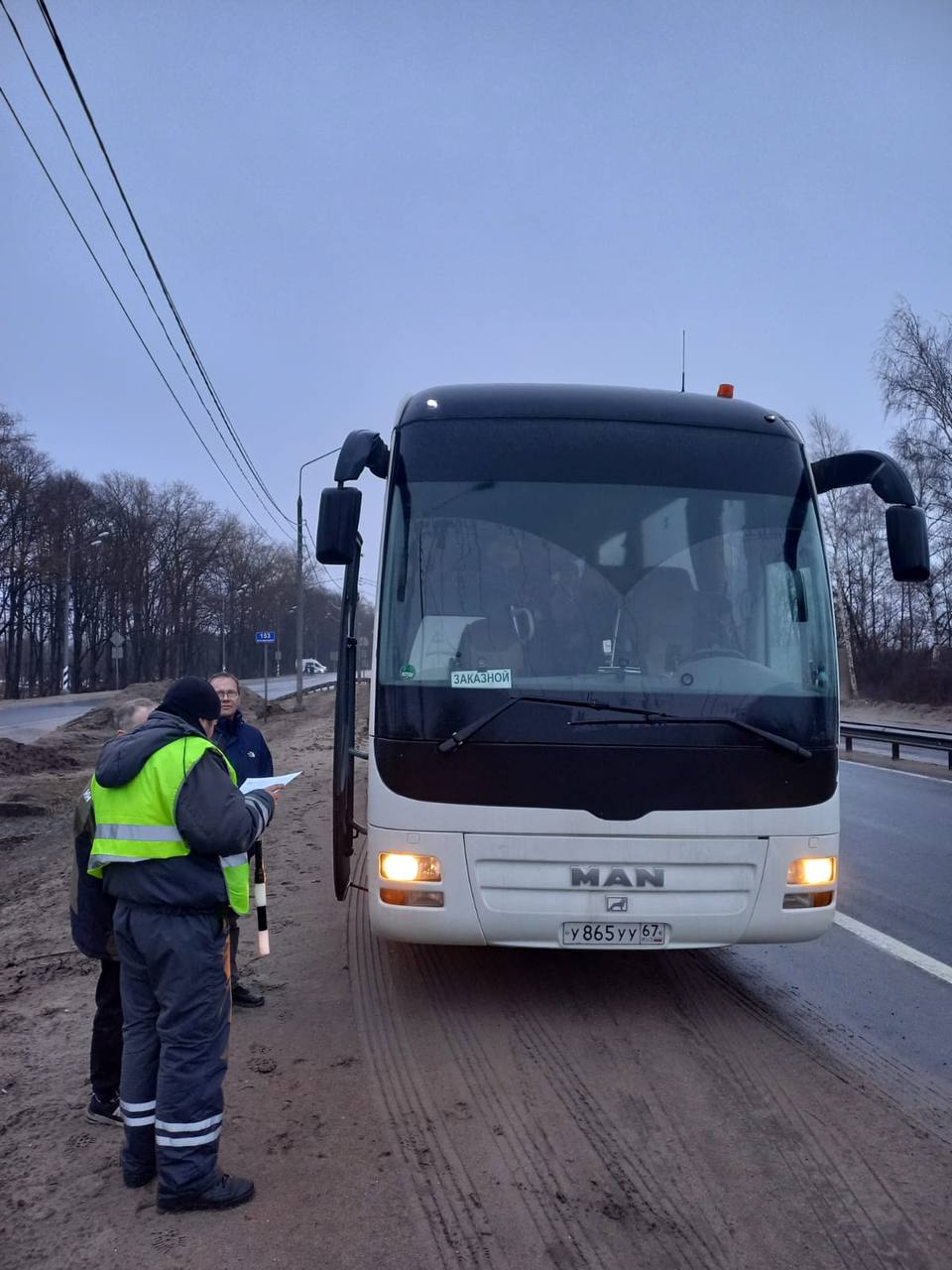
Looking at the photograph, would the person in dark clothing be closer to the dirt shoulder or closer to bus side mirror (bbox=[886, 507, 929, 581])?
the dirt shoulder

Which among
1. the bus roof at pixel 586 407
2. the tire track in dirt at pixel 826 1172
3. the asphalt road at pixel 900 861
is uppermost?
the bus roof at pixel 586 407

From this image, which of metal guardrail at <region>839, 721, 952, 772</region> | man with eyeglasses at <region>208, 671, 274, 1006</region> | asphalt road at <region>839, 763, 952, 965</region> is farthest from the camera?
metal guardrail at <region>839, 721, 952, 772</region>

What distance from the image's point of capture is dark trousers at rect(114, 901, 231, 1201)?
3395 mm

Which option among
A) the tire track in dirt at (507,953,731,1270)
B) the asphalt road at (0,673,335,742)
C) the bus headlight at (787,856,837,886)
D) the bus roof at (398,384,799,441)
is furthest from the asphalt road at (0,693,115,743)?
the bus headlight at (787,856,837,886)

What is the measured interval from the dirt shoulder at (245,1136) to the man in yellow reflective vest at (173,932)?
17 cm

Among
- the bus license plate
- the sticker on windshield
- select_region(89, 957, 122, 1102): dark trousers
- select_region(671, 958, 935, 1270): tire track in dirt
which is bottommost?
select_region(671, 958, 935, 1270): tire track in dirt

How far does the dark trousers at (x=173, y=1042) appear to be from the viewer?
339cm

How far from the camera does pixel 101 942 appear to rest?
12.5 feet

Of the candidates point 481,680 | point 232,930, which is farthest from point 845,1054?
point 232,930

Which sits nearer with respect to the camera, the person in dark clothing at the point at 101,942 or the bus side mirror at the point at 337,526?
the person in dark clothing at the point at 101,942

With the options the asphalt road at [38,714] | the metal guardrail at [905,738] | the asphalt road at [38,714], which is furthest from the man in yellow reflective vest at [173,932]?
the asphalt road at [38,714]

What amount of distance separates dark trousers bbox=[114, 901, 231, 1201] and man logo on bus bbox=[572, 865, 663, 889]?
5.85 ft

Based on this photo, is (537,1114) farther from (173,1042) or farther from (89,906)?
(89,906)

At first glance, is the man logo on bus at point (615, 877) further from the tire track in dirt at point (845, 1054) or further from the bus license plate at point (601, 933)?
the tire track in dirt at point (845, 1054)
